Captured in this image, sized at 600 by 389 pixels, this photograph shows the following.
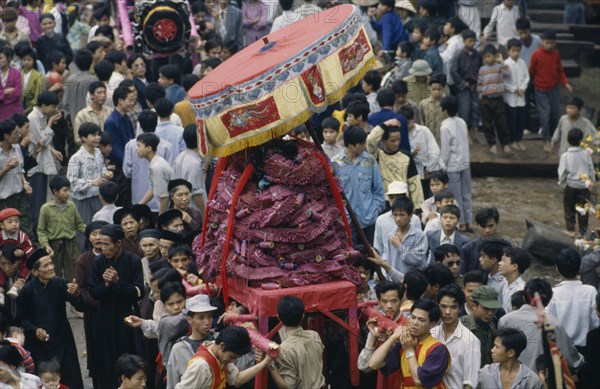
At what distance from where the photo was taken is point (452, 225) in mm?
12609

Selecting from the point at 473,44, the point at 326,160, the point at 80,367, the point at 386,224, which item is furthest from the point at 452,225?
the point at 473,44

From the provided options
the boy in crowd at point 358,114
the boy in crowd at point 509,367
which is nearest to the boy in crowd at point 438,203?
the boy in crowd at point 358,114

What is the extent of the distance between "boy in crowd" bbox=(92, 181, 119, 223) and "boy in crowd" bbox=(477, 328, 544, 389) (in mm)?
4794

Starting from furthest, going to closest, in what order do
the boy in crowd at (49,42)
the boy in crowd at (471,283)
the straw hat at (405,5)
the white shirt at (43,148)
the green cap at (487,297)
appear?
the straw hat at (405,5)
the boy in crowd at (49,42)
the white shirt at (43,148)
the boy in crowd at (471,283)
the green cap at (487,297)

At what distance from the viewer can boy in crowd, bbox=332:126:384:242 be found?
13383 mm

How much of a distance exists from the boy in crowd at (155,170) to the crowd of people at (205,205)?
21mm

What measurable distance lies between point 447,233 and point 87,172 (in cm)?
396

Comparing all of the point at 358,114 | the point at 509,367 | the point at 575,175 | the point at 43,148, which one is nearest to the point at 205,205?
the point at 358,114

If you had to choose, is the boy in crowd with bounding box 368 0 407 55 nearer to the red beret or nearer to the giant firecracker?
the red beret

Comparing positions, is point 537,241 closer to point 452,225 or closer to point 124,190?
point 452,225

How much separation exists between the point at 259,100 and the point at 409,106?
5.57 meters

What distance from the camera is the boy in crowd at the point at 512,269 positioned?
37.2ft

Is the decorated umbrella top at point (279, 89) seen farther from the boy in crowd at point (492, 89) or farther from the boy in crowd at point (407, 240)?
the boy in crowd at point (492, 89)

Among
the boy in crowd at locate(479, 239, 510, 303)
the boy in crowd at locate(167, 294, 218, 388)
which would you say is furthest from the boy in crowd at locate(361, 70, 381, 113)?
the boy in crowd at locate(167, 294, 218, 388)
